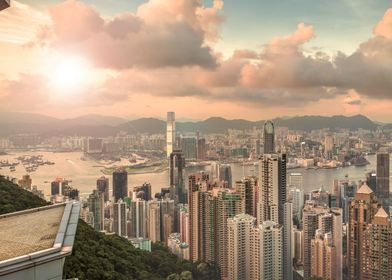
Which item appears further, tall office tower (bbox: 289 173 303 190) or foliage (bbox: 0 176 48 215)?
tall office tower (bbox: 289 173 303 190)

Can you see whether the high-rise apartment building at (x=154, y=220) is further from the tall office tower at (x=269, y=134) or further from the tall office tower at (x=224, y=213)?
the tall office tower at (x=269, y=134)

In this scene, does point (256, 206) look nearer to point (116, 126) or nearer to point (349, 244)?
point (349, 244)

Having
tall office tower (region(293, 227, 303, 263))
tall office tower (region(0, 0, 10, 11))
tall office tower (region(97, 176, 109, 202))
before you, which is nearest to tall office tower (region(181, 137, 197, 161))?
tall office tower (region(97, 176, 109, 202))

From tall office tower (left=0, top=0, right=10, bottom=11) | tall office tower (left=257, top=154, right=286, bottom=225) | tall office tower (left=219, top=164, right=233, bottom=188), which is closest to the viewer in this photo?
tall office tower (left=0, top=0, right=10, bottom=11)

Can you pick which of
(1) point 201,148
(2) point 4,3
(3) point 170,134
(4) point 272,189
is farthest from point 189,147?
(2) point 4,3

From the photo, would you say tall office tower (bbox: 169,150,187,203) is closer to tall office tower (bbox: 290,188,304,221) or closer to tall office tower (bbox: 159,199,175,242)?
tall office tower (bbox: 159,199,175,242)
